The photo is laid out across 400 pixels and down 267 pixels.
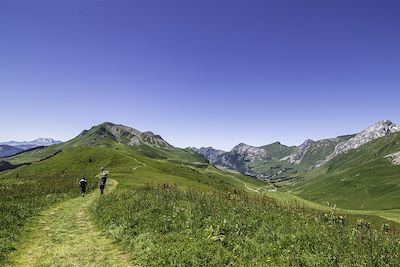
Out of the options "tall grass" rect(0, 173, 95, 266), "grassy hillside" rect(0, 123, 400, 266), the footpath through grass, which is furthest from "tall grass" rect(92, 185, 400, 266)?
"tall grass" rect(0, 173, 95, 266)

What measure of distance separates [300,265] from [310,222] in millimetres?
6246

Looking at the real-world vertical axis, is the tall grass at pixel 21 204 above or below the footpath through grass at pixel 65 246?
above

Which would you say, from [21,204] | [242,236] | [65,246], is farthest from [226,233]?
[21,204]

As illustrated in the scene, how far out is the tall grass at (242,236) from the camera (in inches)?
631

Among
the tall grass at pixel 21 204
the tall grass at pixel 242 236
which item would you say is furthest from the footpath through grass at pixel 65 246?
the tall grass at pixel 242 236

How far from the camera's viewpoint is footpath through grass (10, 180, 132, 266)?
60.4 feet

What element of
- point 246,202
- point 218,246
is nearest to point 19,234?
point 218,246

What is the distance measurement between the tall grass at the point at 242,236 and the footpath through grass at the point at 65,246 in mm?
980

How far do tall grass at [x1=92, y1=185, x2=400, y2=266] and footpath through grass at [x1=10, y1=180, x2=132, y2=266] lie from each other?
980 millimetres

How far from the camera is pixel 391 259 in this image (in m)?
14.9

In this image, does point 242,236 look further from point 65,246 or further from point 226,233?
point 65,246

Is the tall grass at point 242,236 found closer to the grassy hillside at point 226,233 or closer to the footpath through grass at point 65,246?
the grassy hillside at point 226,233

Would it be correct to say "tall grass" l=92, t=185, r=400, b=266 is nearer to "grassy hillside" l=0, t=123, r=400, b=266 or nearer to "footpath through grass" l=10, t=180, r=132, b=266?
"grassy hillside" l=0, t=123, r=400, b=266

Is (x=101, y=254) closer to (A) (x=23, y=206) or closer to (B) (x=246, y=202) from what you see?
(B) (x=246, y=202)
